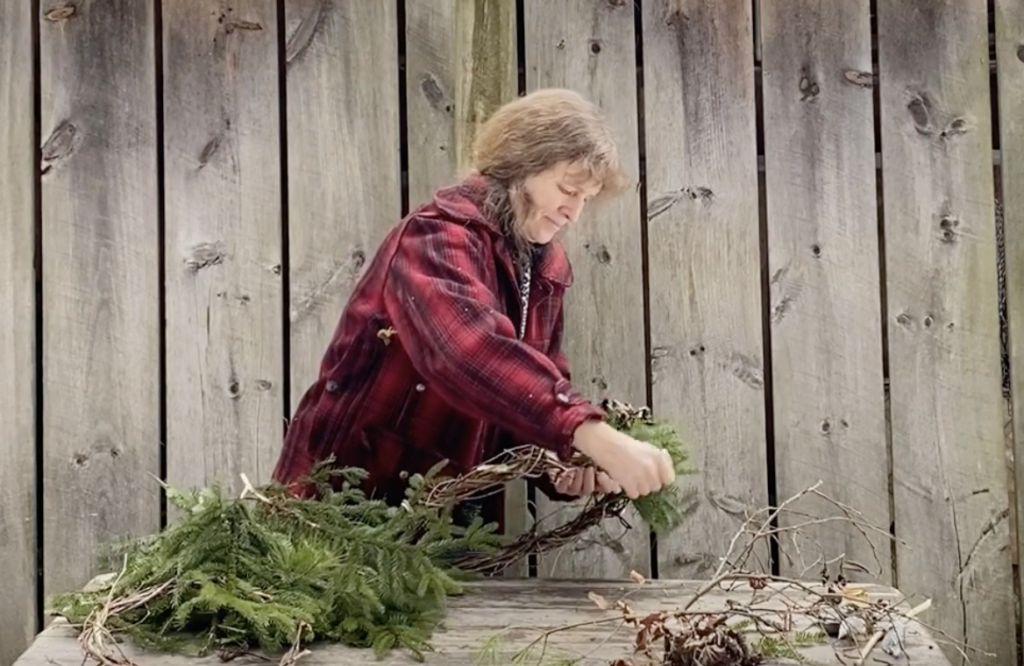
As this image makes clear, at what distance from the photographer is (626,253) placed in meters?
2.45

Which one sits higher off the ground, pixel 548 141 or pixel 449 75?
pixel 449 75

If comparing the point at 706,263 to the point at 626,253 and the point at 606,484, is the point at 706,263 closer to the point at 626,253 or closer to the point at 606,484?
the point at 626,253

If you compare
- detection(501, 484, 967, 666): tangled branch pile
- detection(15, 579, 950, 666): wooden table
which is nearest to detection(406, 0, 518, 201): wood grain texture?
detection(15, 579, 950, 666): wooden table

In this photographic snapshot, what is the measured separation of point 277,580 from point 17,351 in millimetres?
1009

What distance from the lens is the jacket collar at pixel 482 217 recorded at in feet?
6.62

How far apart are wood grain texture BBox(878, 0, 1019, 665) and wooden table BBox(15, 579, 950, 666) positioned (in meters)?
0.44

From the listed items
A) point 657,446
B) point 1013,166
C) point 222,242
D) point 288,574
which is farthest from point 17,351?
point 1013,166

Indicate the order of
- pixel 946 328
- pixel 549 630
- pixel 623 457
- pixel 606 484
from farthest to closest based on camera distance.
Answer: pixel 946 328 → pixel 606 484 → pixel 623 457 → pixel 549 630

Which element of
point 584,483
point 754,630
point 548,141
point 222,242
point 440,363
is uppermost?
point 548,141

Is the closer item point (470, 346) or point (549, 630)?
point (549, 630)

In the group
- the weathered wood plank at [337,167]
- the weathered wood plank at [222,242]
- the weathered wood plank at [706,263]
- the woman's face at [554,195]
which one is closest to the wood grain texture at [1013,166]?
the weathered wood plank at [706,263]

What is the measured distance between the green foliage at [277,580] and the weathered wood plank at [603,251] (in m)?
0.65

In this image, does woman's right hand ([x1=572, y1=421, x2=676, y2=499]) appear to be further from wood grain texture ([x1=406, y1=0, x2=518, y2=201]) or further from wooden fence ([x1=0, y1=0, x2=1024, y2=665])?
wood grain texture ([x1=406, y1=0, x2=518, y2=201])

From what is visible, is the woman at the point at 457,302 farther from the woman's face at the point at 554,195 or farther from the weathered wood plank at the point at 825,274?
the weathered wood plank at the point at 825,274
